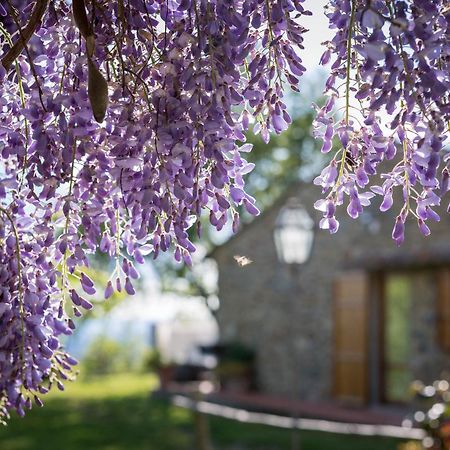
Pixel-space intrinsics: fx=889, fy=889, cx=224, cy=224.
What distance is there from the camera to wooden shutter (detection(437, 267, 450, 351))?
10.6 metres

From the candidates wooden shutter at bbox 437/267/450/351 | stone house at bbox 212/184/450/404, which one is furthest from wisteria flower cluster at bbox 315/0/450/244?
wooden shutter at bbox 437/267/450/351

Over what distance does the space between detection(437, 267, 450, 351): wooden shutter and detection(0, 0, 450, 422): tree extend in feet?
29.0

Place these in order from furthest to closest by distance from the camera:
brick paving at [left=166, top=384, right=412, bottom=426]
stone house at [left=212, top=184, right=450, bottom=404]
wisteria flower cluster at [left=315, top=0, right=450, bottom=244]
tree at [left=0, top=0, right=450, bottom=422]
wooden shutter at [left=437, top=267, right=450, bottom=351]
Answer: stone house at [left=212, top=184, right=450, bottom=404] < wooden shutter at [left=437, top=267, right=450, bottom=351] < brick paving at [left=166, top=384, right=412, bottom=426] < tree at [left=0, top=0, right=450, bottom=422] < wisteria flower cluster at [left=315, top=0, right=450, bottom=244]

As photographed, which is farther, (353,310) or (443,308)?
(353,310)

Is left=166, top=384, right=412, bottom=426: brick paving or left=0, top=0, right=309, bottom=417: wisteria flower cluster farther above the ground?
left=0, top=0, right=309, bottom=417: wisteria flower cluster

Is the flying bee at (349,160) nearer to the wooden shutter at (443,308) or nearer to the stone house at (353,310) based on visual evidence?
the stone house at (353,310)

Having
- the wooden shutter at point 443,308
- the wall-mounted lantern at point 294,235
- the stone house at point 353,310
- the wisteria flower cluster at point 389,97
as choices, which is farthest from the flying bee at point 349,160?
the wooden shutter at point 443,308

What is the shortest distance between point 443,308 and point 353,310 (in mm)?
1722

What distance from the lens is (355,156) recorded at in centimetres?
207

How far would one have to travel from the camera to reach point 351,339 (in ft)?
39.9

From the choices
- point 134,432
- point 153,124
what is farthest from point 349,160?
point 134,432

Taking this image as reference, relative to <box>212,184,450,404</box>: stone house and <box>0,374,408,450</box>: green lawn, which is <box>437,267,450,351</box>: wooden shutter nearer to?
<box>212,184,450,404</box>: stone house

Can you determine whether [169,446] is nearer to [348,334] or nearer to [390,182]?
[348,334]

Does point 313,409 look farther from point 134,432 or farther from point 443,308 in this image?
point 134,432
